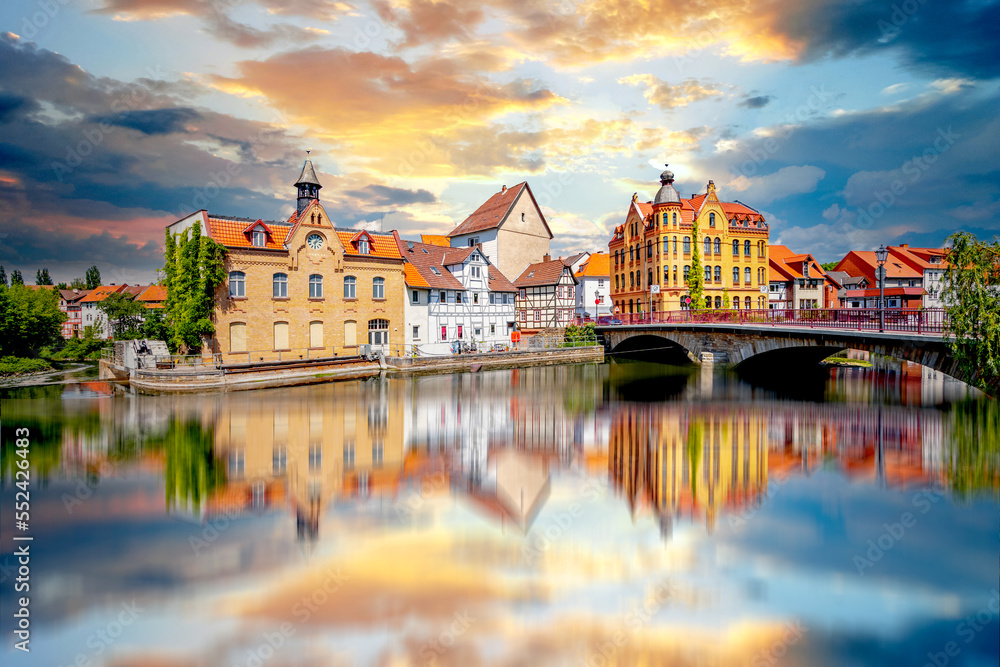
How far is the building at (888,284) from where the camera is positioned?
2405 inches

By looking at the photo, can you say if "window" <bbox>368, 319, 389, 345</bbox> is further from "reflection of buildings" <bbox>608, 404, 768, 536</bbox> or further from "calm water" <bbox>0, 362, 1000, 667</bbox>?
"reflection of buildings" <bbox>608, 404, 768, 536</bbox>

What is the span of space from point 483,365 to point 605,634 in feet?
96.2

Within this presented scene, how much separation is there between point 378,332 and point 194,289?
11.3 metres

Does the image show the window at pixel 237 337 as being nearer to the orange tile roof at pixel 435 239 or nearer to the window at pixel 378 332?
the window at pixel 378 332

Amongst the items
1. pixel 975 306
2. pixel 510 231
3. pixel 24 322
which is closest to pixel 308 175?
pixel 24 322

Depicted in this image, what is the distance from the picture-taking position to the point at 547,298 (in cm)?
5212

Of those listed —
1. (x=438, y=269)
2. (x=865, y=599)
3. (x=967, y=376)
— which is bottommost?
(x=865, y=599)

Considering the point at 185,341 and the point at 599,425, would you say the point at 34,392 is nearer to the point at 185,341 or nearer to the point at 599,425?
the point at 185,341

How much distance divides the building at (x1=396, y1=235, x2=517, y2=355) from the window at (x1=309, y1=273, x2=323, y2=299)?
20.7 feet

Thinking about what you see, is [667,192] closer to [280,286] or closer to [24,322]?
[280,286]

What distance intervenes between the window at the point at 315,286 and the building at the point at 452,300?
6299 millimetres

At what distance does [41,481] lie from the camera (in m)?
11.8

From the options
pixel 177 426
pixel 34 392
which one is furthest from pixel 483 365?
pixel 34 392

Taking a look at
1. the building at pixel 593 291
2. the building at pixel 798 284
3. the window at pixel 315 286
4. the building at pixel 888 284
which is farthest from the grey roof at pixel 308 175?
the building at pixel 888 284
